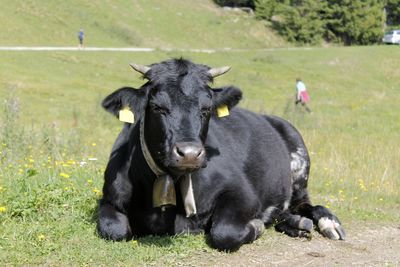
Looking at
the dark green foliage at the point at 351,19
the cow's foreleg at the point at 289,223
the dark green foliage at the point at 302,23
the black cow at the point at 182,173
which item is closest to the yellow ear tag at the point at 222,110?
the black cow at the point at 182,173

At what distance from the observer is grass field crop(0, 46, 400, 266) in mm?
6090

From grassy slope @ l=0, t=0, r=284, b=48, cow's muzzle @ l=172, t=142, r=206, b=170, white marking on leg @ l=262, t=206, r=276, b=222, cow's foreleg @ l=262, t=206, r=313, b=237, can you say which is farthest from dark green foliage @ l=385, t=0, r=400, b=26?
cow's muzzle @ l=172, t=142, r=206, b=170

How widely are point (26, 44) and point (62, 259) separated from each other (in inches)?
1483

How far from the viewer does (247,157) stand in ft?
25.9

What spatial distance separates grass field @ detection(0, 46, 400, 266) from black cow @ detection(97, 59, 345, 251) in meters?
0.28

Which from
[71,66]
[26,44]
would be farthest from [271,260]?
[26,44]

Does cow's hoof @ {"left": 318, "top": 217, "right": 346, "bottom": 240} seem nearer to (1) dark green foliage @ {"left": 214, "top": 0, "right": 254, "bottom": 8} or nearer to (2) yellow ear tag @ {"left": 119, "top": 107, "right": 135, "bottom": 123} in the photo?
(2) yellow ear tag @ {"left": 119, "top": 107, "right": 135, "bottom": 123}

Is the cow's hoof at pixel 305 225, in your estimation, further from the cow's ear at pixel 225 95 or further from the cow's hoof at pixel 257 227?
the cow's ear at pixel 225 95

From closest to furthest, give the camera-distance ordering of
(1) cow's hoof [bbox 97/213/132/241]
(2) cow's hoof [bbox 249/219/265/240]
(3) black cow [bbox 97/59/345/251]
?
(3) black cow [bbox 97/59/345/251], (1) cow's hoof [bbox 97/213/132/241], (2) cow's hoof [bbox 249/219/265/240]

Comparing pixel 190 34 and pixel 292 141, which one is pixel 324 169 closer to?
pixel 292 141

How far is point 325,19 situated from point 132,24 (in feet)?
79.8

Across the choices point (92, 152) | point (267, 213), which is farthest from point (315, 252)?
point (92, 152)

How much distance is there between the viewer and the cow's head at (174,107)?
216 inches

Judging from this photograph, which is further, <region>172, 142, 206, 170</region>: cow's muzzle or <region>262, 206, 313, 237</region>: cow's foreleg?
<region>262, 206, 313, 237</region>: cow's foreleg
